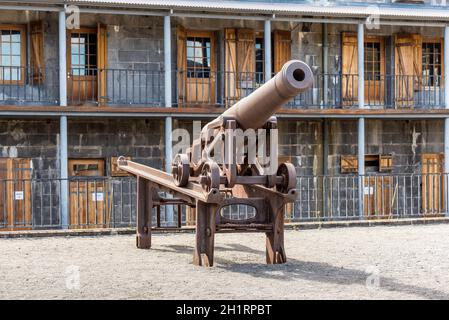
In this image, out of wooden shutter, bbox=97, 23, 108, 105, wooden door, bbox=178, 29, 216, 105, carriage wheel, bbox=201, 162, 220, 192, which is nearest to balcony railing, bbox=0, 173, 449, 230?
wooden shutter, bbox=97, 23, 108, 105

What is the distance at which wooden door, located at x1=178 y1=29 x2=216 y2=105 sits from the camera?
19.9 meters

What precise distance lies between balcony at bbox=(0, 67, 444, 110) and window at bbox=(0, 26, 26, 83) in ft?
0.08

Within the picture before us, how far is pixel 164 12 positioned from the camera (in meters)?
18.3

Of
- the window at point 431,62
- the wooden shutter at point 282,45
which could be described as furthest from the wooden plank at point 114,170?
the window at point 431,62

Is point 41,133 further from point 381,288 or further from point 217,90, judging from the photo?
point 381,288

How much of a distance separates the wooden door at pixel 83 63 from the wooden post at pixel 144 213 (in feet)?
26.0

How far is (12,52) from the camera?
18875mm

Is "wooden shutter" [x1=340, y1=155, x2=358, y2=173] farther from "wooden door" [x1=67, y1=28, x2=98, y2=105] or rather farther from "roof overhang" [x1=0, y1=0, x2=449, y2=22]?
"wooden door" [x1=67, y1=28, x2=98, y2=105]

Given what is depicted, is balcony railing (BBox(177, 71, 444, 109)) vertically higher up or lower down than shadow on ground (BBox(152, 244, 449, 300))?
higher up

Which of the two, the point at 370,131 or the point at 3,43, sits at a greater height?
the point at 3,43

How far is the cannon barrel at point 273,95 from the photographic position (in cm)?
808
